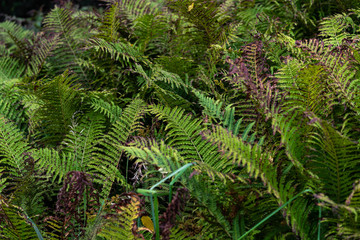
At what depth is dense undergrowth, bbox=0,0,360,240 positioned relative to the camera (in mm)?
1287

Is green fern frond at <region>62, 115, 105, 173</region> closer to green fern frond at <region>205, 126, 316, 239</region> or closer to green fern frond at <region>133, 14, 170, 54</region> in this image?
green fern frond at <region>133, 14, 170, 54</region>

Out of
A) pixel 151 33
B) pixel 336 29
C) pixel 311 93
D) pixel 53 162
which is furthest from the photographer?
pixel 151 33

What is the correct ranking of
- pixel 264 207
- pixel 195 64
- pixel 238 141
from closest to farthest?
pixel 238 141, pixel 264 207, pixel 195 64

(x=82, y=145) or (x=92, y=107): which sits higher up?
(x=92, y=107)

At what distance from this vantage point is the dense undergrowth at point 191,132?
1.29 metres

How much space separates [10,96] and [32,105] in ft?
0.79

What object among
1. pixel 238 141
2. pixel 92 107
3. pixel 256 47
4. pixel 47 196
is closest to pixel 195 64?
pixel 256 47

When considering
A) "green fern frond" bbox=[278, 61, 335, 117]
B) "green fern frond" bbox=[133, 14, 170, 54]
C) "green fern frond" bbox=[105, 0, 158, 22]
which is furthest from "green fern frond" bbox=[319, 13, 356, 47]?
"green fern frond" bbox=[105, 0, 158, 22]

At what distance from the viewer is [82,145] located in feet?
6.04

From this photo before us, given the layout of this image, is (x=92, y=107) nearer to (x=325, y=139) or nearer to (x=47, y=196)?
(x=47, y=196)

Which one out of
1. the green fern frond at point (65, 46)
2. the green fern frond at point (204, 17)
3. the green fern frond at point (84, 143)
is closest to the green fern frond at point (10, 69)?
the green fern frond at point (65, 46)

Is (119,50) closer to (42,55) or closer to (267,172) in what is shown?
(42,55)

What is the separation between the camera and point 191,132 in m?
1.62

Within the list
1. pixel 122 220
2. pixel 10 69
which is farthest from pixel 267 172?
pixel 10 69
